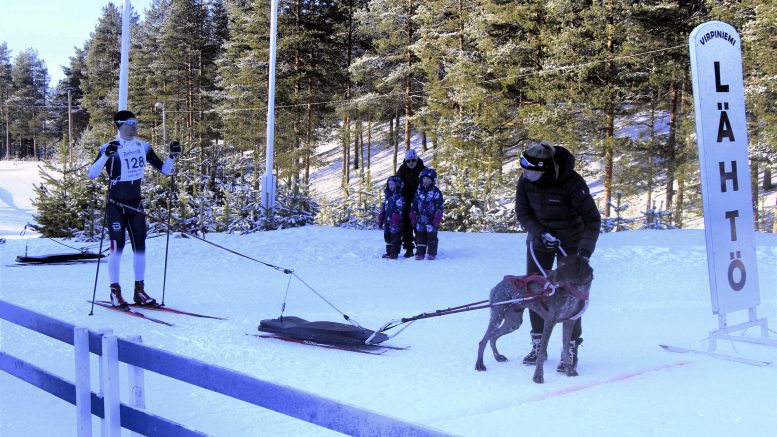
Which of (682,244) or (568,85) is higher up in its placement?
(568,85)

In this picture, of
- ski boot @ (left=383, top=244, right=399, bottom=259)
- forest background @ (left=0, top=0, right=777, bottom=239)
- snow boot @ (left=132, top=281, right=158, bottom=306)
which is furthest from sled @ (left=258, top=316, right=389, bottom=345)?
forest background @ (left=0, top=0, right=777, bottom=239)

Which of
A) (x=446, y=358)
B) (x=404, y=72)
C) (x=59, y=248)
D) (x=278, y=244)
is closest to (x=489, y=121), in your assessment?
(x=404, y=72)

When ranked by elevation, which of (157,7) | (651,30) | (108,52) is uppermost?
(157,7)

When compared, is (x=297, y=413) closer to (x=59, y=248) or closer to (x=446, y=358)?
(x=446, y=358)

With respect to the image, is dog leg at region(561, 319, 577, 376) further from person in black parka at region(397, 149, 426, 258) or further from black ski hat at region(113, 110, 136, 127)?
person in black parka at region(397, 149, 426, 258)

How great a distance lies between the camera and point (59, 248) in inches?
504

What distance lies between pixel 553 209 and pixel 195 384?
330cm

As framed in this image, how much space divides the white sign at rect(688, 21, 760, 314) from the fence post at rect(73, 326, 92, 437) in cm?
462

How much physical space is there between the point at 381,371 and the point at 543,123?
22857 millimetres

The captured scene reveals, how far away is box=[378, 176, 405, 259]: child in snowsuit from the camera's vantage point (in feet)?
37.8

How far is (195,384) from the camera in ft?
9.01

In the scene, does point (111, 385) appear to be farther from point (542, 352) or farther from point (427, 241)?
point (427, 241)

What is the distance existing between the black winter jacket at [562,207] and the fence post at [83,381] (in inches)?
134

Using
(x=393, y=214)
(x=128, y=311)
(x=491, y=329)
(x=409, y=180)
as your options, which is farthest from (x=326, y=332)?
(x=409, y=180)
